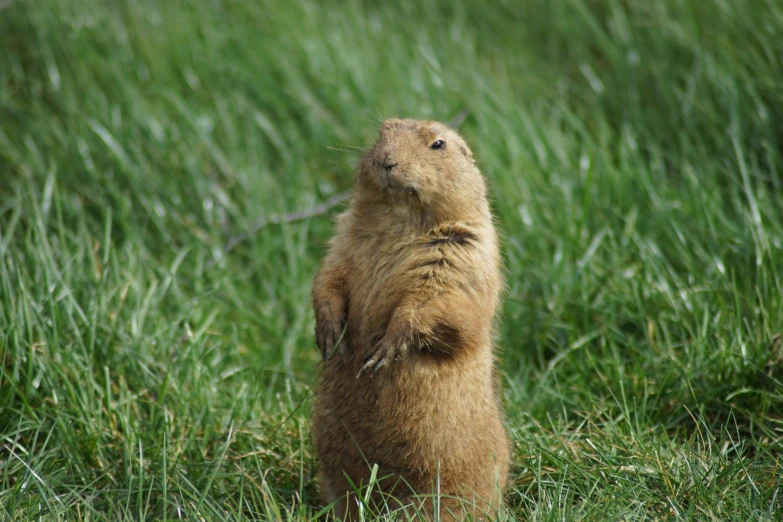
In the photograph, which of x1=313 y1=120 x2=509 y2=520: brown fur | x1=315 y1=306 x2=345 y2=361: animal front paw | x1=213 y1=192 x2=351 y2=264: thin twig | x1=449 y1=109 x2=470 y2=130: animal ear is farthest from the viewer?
x1=449 y1=109 x2=470 y2=130: animal ear

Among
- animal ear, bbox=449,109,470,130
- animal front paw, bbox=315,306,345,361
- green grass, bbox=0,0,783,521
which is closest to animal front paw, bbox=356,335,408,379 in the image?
animal front paw, bbox=315,306,345,361

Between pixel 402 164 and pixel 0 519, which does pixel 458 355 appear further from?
pixel 0 519

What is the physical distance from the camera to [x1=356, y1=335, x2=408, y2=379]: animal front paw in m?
3.29

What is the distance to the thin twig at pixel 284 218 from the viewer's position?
549 centimetres

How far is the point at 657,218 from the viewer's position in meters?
5.25

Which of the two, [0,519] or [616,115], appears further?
[616,115]

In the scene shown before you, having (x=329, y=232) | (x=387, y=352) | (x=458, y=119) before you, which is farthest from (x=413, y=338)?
(x=458, y=119)

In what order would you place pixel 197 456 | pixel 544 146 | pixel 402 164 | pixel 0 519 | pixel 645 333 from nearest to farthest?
pixel 0 519
pixel 402 164
pixel 197 456
pixel 645 333
pixel 544 146

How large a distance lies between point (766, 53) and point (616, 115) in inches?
39.8

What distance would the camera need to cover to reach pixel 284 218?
554 cm

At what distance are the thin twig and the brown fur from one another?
1794 mm

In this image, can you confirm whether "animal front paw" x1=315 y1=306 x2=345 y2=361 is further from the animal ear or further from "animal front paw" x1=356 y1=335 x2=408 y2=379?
the animal ear

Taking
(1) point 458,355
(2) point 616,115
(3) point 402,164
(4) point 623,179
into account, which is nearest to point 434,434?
(1) point 458,355

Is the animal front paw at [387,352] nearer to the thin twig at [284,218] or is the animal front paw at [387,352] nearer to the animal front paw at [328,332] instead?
the animal front paw at [328,332]
